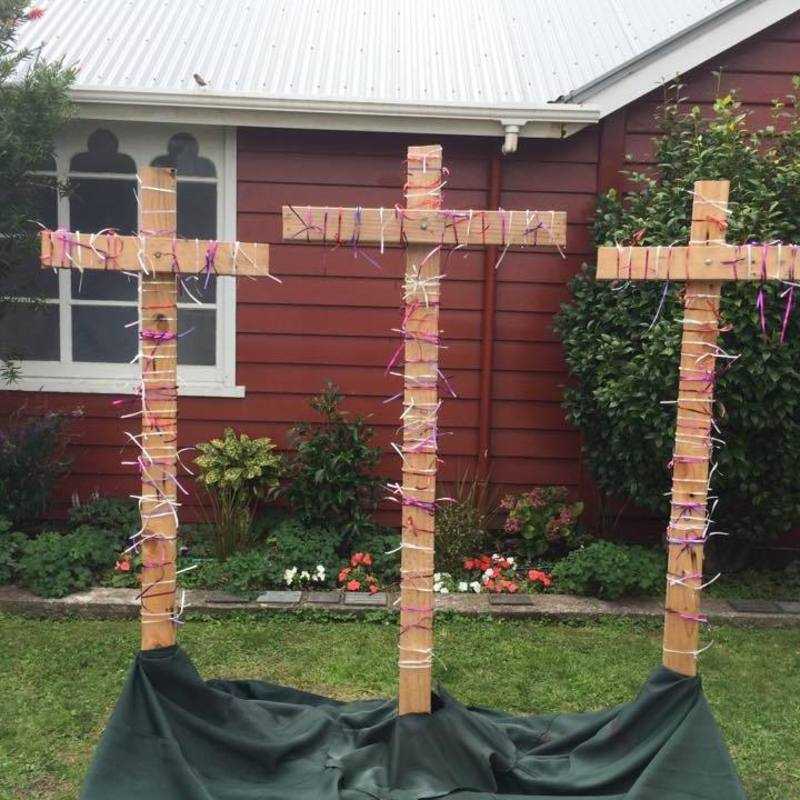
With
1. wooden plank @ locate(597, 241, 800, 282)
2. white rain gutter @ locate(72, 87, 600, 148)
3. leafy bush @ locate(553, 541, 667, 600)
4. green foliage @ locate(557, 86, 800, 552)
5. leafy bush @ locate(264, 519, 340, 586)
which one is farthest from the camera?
white rain gutter @ locate(72, 87, 600, 148)

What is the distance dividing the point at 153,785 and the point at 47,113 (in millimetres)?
3966

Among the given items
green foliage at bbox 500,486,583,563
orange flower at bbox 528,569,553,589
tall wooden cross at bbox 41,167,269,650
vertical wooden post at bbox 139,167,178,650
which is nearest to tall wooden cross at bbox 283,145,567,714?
tall wooden cross at bbox 41,167,269,650

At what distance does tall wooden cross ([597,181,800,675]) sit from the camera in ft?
10.4

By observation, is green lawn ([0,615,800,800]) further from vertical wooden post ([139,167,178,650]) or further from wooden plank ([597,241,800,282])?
wooden plank ([597,241,800,282])

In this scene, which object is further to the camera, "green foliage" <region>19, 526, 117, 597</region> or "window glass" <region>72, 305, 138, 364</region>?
"window glass" <region>72, 305, 138, 364</region>

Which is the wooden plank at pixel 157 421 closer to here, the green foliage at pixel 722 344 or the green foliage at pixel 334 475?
the green foliage at pixel 334 475

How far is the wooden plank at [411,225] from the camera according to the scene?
3.19m

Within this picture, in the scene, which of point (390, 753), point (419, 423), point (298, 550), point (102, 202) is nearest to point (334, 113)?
point (102, 202)

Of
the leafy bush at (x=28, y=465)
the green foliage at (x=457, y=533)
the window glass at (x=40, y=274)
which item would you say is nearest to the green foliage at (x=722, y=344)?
the green foliage at (x=457, y=533)

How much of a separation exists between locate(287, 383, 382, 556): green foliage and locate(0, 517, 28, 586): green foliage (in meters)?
1.72

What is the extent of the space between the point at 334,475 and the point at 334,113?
7.73 feet

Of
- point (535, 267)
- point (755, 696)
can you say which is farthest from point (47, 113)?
point (755, 696)

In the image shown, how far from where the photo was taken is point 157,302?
3.24m

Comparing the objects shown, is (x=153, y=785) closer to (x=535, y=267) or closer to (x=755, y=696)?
(x=755, y=696)
